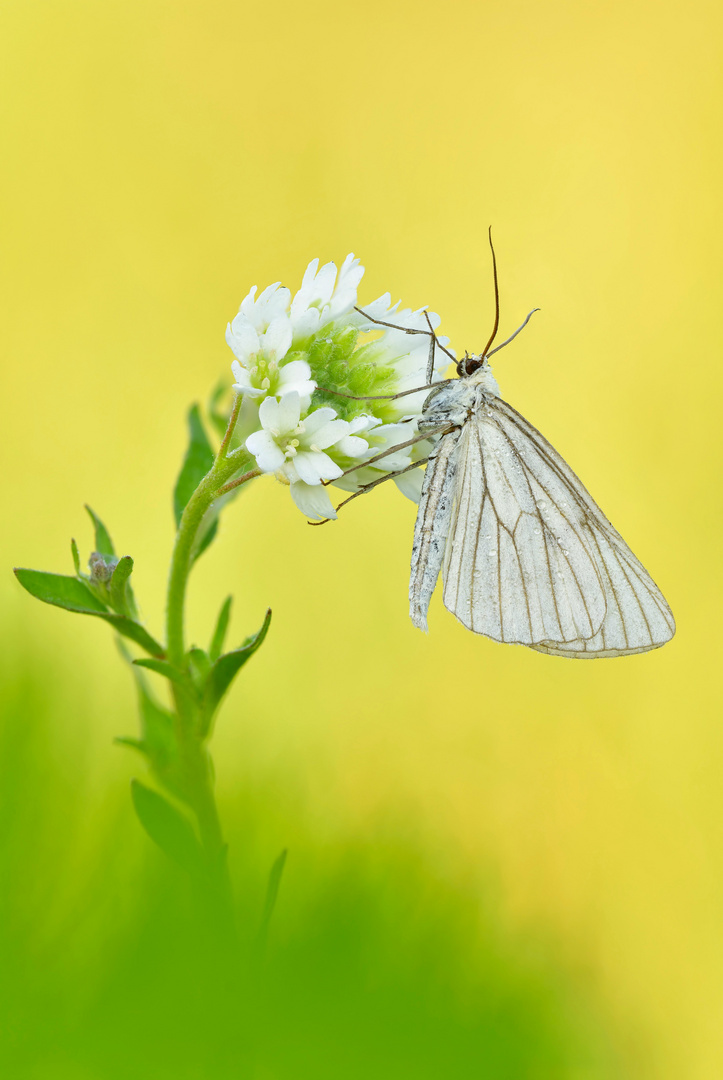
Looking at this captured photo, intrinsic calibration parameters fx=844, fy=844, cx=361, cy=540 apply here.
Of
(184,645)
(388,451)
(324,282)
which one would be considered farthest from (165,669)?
(324,282)

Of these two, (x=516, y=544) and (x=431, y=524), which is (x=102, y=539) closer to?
(x=431, y=524)

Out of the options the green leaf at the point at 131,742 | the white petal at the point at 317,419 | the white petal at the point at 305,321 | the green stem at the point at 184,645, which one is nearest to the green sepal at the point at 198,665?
the green stem at the point at 184,645

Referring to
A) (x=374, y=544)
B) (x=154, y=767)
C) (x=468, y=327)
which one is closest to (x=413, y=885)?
(x=154, y=767)

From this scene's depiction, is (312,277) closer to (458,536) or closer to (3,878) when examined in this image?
(458,536)

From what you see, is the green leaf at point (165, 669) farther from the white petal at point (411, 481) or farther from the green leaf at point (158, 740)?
the white petal at point (411, 481)

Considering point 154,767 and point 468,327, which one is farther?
point 468,327

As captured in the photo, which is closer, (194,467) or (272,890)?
(272,890)
